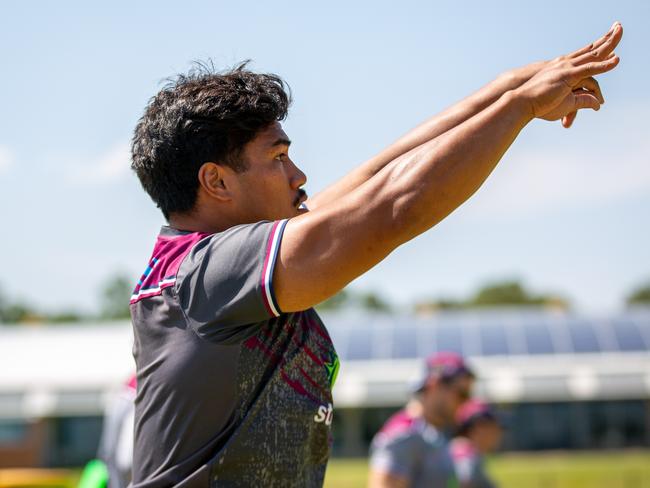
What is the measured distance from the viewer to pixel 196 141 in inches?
108

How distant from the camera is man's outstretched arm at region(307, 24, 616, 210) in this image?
3.15 m

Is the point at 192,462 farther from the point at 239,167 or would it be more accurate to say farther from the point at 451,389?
the point at 451,389

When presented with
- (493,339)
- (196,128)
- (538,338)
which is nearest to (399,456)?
(196,128)

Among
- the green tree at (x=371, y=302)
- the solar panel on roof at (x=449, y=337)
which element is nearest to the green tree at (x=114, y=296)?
the green tree at (x=371, y=302)

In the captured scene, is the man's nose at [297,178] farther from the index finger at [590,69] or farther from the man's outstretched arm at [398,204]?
the index finger at [590,69]

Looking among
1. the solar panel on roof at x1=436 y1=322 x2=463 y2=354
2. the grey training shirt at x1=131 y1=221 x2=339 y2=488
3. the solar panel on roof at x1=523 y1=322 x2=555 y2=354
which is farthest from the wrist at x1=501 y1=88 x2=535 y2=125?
the solar panel on roof at x1=523 y1=322 x2=555 y2=354

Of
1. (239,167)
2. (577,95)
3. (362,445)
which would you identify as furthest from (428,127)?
(362,445)

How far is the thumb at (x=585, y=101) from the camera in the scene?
9.25 feet

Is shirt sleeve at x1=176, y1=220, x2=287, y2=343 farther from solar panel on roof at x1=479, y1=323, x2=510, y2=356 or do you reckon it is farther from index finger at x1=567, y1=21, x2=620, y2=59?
solar panel on roof at x1=479, y1=323, x2=510, y2=356

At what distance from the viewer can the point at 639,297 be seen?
114750 mm

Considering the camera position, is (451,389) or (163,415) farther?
(451,389)

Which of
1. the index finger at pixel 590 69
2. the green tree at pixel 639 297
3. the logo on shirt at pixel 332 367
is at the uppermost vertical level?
the index finger at pixel 590 69

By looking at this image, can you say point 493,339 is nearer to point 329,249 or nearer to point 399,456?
point 399,456

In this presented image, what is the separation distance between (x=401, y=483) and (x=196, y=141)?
14.4ft
